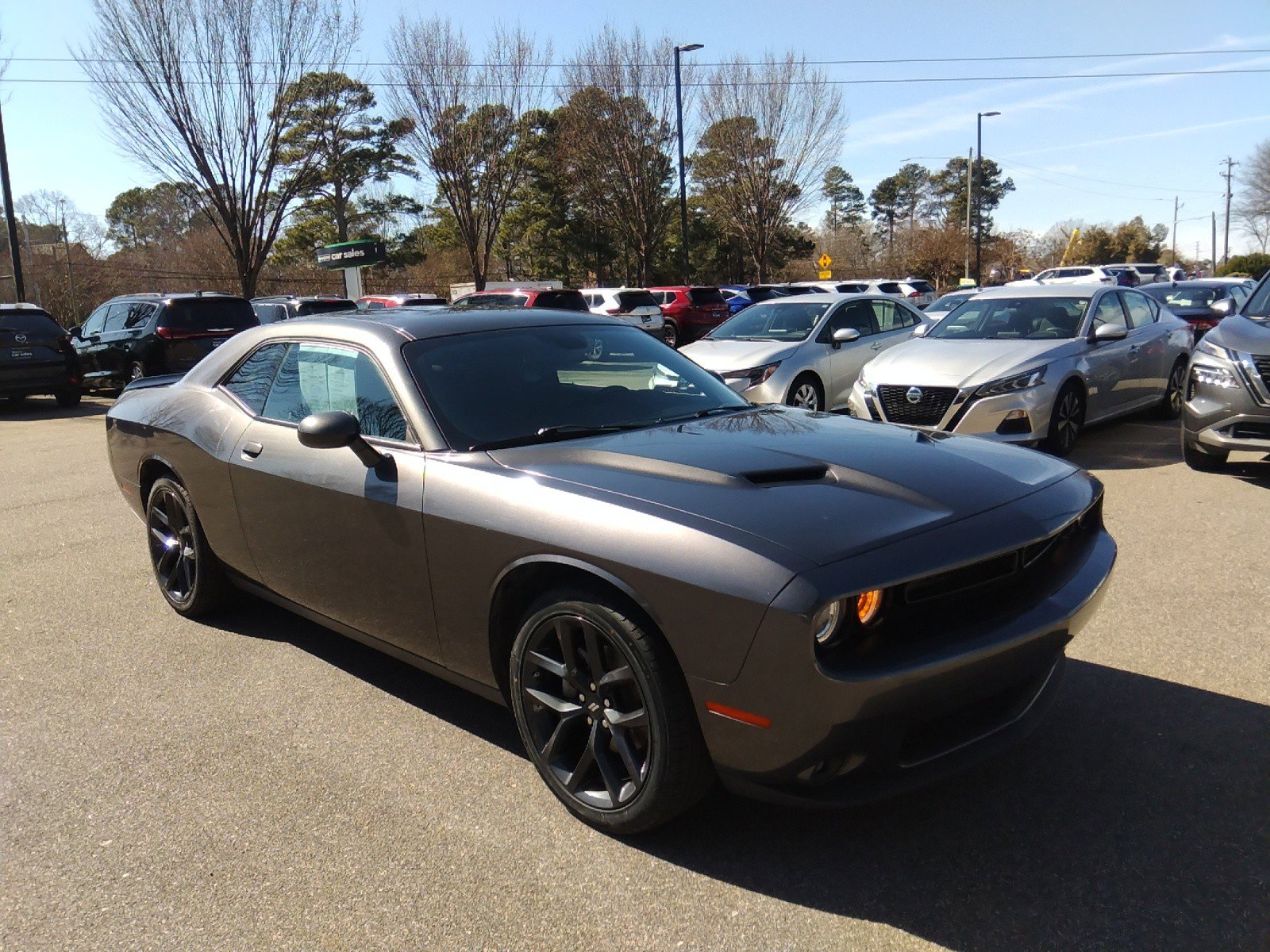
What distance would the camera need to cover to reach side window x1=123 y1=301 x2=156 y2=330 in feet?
49.4

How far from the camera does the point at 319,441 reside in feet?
10.4

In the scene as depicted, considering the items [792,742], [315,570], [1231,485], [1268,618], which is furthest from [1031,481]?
[1231,485]

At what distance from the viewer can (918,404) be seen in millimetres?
7809

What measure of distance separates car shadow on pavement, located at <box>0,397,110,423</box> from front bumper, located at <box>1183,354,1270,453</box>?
537 inches

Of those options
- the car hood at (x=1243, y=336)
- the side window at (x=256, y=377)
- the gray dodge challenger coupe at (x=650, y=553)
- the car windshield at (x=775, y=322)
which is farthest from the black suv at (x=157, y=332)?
the car hood at (x=1243, y=336)

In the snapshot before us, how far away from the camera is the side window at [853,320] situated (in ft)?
34.3

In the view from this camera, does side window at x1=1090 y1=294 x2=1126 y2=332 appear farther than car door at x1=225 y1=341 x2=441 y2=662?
Yes

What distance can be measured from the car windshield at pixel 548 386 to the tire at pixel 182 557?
1.71 metres

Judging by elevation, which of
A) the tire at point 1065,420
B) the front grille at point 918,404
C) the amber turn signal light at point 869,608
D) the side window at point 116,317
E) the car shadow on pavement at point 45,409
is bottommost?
the car shadow on pavement at point 45,409

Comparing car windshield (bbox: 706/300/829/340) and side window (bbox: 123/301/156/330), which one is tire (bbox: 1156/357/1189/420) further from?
side window (bbox: 123/301/156/330)

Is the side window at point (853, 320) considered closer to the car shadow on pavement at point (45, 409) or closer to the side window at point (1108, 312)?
the side window at point (1108, 312)

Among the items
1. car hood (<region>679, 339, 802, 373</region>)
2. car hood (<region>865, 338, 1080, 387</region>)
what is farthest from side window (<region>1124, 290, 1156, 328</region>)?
car hood (<region>679, 339, 802, 373</region>)

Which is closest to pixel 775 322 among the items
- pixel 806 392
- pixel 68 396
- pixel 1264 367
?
pixel 806 392

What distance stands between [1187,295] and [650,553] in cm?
1945
